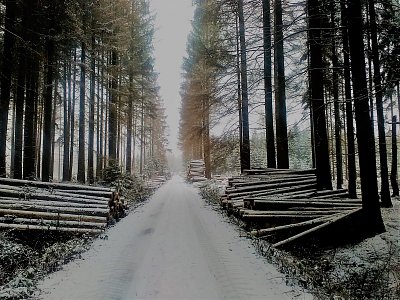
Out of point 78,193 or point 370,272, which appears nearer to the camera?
point 370,272

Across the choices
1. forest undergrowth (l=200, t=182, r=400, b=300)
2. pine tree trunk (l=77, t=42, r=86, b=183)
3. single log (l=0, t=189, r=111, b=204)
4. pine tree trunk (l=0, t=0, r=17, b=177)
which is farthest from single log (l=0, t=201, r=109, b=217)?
pine tree trunk (l=77, t=42, r=86, b=183)

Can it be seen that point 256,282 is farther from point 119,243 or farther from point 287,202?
point 287,202

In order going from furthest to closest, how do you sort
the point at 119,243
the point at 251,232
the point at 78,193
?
1. the point at 78,193
2. the point at 251,232
3. the point at 119,243

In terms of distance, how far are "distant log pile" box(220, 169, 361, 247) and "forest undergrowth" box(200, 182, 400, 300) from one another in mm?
636

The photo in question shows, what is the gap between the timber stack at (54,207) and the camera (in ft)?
28.6

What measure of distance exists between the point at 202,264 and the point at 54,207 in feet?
18.1

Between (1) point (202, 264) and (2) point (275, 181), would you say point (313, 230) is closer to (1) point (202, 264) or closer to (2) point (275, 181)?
(1) point (202, 264)

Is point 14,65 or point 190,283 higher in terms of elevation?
point 14,65

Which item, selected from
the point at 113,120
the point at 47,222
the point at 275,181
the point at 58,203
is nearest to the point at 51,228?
the point at 47,222

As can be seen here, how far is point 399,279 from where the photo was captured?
19.9ft

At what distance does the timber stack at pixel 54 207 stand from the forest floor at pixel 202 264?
0.38m

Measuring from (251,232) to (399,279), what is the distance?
3871 millimetres

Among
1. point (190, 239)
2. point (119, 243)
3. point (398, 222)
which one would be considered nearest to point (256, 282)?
point (190, 239)

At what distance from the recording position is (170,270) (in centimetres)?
604
